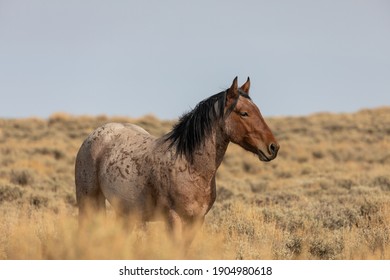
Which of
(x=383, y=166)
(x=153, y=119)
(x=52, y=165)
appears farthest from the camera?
(x=153, y=119)

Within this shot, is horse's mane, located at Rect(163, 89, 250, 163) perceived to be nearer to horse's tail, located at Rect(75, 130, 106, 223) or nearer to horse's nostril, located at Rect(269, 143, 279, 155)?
horse's nostril, located at Rect(269, 143, 279, 155)

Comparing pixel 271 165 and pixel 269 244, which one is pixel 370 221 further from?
pixel 271 165

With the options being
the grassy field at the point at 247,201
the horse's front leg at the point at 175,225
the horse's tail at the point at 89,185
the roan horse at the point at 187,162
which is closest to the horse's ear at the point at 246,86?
the roan horse at the point at 187,162

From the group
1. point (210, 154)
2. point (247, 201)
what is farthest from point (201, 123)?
point (247, 201)

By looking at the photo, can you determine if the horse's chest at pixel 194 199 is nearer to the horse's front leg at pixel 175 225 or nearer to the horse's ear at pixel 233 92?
the horse's front leg at pixel 175 225

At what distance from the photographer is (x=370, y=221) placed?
9.38m

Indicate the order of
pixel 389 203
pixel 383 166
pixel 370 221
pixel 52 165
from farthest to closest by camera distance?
pixel 383 166 → pixel 52 165 → pixel 389 203 → pixel 370 221

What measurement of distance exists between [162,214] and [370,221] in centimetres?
480

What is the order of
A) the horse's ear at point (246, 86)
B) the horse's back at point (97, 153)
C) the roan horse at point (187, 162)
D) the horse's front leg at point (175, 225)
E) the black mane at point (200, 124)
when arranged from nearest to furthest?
the horse's front leg at point (175, 225), the roan horse at point (187, 162), the black mane at point (200, 124), the horse's ear at point (246, 86), the horse's back at point (97, 153)

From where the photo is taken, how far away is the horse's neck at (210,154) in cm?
610

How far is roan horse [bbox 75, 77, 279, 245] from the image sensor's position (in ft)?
19.5

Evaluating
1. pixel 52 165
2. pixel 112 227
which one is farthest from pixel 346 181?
pixel 112 227

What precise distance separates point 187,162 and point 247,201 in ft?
27.0

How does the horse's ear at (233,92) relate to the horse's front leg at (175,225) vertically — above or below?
above
